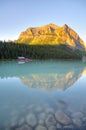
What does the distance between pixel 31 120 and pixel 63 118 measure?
7.01 feet

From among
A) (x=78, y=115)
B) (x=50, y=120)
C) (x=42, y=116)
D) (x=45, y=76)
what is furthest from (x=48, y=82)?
(x=50, y=120)

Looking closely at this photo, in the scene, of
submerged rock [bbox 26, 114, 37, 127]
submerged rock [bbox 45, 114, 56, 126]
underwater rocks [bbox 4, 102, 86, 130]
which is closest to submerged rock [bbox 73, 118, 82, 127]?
underwater rocks [bbox 4, 102, 86, 130]

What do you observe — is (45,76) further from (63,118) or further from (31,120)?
(31,120)

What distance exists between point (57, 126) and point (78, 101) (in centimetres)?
653

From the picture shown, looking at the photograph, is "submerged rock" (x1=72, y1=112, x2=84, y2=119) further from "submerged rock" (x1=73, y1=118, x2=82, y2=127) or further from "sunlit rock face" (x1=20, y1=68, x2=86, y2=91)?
"sunlit rock face" (x1=20, y1=68, x2=86, y2=91)

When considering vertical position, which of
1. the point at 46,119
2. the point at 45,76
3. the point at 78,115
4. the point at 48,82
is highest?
the point at 46,119

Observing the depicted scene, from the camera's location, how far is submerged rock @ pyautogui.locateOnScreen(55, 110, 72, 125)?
32.2ft

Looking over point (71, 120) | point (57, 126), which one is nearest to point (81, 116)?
point (71, 120)

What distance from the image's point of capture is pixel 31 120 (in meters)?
10.0

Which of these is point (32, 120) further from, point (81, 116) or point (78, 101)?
point (78, 101)

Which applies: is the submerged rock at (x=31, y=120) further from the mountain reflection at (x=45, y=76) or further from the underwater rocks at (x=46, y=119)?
the mountain reflection at (x=45, y=76)

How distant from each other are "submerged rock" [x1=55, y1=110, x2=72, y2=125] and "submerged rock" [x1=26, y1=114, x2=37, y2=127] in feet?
4.98

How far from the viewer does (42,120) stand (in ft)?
33.1

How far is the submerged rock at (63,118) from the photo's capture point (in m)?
9.83
